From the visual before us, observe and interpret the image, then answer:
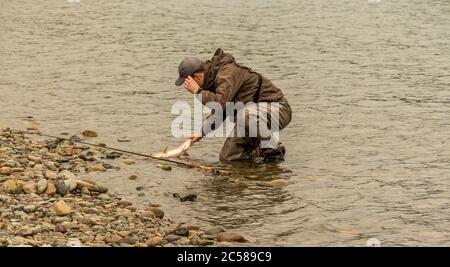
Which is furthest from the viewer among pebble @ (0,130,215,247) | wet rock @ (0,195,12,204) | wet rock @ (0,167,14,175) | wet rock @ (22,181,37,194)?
wet rock @ (0,167,14,175)

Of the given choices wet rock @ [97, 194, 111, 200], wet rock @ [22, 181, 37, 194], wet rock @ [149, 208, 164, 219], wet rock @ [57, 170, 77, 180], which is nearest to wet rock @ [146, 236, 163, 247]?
wet rock @ [149, 208, 164, 219]

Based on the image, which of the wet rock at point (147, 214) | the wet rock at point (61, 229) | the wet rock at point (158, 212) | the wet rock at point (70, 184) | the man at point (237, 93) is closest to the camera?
the wet rock at point (61, 229)

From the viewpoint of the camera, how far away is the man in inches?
397

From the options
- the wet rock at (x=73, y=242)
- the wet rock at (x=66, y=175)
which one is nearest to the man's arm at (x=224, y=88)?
the wet rock at (x=66, y=175)

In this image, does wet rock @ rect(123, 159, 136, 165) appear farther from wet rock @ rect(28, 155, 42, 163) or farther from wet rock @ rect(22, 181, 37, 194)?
wet rock @ rect(22, 181, 37, 194)

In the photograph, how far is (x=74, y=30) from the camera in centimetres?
2348

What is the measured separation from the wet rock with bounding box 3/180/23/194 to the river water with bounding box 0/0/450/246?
4.21 feet

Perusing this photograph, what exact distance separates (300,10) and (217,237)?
20471 mm

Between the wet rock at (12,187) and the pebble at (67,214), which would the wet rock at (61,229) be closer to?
the pebble at (67,214)

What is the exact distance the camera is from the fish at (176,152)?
34.9ft

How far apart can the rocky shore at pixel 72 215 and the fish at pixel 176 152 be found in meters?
0.94

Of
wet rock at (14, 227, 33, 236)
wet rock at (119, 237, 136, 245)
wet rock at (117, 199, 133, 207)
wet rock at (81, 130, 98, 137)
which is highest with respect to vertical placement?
wet rock at (14, 227, 33, 236)

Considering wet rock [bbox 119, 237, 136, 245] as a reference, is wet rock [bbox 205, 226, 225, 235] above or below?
below

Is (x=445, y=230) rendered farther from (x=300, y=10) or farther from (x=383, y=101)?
(x=300, y=10)
